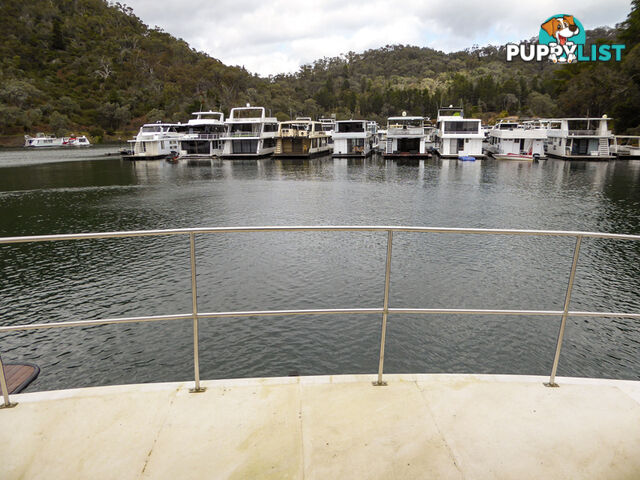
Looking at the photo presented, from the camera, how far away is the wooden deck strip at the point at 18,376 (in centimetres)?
698

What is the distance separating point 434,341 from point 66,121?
106 m

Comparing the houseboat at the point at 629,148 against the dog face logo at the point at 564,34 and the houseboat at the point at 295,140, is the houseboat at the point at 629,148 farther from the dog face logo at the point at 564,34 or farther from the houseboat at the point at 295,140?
the houseboat at the point at 295,140

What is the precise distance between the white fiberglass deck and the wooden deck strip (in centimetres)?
521

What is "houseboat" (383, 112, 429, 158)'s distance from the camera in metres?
49.7

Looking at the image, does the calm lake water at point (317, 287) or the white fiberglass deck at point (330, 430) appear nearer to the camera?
the white fiberglass deck at point (330, 430)

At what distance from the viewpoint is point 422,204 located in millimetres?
24141

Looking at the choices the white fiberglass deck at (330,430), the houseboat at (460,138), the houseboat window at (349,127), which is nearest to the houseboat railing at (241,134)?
the houseboat window at (349,127)

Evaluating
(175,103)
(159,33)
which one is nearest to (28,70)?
(175,103)

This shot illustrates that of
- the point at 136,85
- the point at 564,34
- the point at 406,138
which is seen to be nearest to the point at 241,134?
the point at 406,138

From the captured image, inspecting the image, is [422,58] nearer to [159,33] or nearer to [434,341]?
[159,33]

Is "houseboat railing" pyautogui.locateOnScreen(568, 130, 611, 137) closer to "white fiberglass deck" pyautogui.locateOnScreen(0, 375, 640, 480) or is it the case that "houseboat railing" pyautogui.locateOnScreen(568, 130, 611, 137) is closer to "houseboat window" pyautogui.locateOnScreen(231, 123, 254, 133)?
"houseboat window" pyautogui.locateOnScreen(231, 123, 254, 133)

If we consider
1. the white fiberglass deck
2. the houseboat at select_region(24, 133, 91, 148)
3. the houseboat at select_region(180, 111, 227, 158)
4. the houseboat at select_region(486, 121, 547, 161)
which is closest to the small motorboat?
the houseboat at select_region(486, 121, 547, 161)

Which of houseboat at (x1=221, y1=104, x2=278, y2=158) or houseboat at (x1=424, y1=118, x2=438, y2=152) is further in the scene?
houseboat at (x1=424, y1=118, x2=438, y2=152)

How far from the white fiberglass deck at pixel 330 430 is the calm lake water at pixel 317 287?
5775mm
